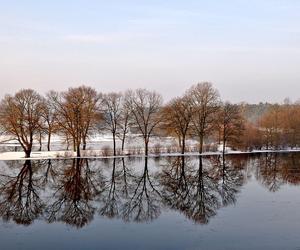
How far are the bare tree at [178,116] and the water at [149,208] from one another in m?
17.5

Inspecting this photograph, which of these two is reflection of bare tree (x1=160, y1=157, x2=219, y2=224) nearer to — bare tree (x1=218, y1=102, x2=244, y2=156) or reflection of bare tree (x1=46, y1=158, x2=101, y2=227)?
reflection of bare tree (x1=46, y1=158, x2=101, y2=227)

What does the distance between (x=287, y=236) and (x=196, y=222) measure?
4.04m

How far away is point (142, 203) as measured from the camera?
22.2m

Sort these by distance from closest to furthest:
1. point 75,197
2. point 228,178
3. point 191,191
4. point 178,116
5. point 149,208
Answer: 1. point 149,208
2. point 75,197
3. point 191,191
4. point 228,178
5. point 178,116

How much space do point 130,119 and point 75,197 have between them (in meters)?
31.4

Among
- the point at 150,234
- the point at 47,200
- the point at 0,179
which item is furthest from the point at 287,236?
the point at 0,179

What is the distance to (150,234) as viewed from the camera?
1623cm

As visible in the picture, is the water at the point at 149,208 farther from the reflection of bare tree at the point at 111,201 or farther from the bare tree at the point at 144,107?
the bare tree at the point at 144,107

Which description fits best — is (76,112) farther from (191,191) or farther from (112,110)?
(191,191)

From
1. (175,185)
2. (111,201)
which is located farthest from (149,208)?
(175,185)

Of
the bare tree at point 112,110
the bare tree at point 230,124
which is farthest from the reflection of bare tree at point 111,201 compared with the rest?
the bare tree at point 230,124

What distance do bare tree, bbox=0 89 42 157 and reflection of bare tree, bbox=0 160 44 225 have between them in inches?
546

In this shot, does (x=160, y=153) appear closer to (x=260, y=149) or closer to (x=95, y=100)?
(x=95, y=100)

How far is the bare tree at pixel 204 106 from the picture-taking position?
54625mm
